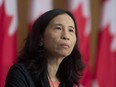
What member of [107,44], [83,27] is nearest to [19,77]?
[83,27]

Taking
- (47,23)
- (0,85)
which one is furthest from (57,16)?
(0,85)

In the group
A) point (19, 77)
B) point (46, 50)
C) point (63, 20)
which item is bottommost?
point (19, 77)

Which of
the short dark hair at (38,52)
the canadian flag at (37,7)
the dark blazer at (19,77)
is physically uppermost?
the canadian flag at (37,7)

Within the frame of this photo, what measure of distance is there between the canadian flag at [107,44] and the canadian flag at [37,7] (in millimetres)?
528

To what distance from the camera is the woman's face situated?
148 cm

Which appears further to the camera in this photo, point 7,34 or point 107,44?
point 107,44

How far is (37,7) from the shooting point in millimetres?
2299

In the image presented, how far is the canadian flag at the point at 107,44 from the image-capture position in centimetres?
258

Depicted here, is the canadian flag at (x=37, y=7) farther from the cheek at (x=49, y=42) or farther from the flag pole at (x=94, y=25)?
the cheek at (x=49, y=42)

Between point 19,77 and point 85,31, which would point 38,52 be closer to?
point 19,77

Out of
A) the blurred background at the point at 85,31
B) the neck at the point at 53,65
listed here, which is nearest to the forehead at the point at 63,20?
the neck at the point at 53,65

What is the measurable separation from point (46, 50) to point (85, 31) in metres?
0.97

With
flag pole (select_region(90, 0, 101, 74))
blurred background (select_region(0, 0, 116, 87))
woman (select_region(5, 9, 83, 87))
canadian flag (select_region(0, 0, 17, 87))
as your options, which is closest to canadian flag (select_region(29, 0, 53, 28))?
blurred background (select_region(0, 0, 116, 87))

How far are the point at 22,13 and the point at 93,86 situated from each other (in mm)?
810
